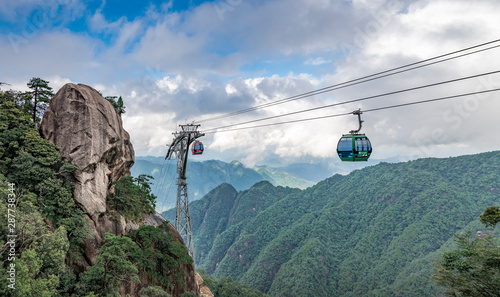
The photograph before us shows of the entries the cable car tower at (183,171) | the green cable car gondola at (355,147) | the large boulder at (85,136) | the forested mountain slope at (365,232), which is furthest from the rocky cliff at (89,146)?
the forested mountain slope at (365,232)

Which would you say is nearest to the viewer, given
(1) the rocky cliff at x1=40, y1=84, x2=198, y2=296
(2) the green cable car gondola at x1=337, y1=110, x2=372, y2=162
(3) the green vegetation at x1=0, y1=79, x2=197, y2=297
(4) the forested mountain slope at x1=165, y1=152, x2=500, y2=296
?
(3) the green vegetation at x1=0, y1=79, x2=197, y2=297

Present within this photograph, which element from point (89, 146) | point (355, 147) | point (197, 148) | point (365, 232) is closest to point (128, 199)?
point (89, 146)

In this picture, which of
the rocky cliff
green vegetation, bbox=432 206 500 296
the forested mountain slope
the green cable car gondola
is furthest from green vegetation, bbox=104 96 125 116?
the forested mountain slope

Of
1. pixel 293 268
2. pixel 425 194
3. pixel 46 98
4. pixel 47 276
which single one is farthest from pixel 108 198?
pixel 425 194

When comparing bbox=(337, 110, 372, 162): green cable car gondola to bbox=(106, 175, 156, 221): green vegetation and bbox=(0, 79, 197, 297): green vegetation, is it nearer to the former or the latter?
bbox=(0, 79, 197, 297): green vegetation

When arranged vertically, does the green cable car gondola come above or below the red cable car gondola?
below

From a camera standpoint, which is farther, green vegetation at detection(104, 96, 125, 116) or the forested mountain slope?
the forested mountain slope

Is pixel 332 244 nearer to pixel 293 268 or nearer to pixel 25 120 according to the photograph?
pixel 293 268

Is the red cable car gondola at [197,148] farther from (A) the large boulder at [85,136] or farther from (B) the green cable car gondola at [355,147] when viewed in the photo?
(B) the green cable car gondola at [355,147]
